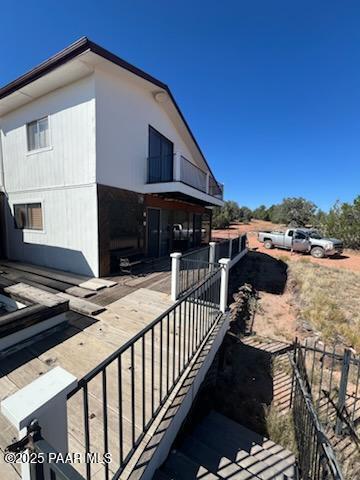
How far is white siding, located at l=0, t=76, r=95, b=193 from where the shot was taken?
6.92 metres

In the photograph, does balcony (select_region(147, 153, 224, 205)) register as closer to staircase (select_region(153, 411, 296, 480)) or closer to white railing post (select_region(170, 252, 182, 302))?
white railing post (select_region(170, 252, 182, 302))

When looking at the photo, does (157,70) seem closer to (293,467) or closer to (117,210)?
(117,210)

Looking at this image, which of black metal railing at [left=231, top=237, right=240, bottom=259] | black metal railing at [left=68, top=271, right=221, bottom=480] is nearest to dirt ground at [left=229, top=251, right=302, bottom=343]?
black metal railing at [left=231, top=237, right=240, bottom=259]

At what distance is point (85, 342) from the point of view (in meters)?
3.75

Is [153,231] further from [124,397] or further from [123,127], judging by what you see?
[124,397]

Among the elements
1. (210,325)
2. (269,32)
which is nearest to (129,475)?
(210,325)

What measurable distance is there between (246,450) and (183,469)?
125cm

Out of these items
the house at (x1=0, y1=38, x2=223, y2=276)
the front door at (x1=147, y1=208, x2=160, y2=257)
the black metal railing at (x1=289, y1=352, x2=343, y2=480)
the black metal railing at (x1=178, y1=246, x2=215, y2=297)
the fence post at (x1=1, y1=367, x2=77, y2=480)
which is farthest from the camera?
the front door at (x1=147, y1=208, x2=160, y2=257)

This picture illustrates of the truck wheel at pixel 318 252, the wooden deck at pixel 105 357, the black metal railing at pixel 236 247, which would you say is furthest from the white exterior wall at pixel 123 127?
the truck wheel at pixel 318 252

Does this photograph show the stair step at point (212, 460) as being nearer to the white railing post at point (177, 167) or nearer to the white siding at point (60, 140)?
the white siding at point (60, 140)

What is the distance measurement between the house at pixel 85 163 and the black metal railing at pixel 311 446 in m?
6.04

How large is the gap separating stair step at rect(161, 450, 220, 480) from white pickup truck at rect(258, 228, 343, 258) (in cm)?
1822

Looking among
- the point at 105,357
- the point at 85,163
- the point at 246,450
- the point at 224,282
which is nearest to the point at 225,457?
the point at 246,450

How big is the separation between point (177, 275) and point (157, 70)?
9.12m
